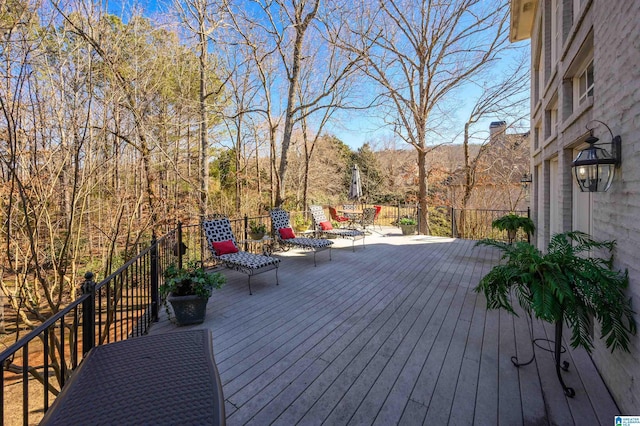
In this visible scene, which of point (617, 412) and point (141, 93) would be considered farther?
point (141, 93)

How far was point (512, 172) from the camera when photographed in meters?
12.6

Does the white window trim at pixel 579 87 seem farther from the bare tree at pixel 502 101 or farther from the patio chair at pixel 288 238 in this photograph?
the bare tree at pixel 502 101

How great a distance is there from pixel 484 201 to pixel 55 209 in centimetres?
1484

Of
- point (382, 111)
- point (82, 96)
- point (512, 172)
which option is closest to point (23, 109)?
point (82, 96)

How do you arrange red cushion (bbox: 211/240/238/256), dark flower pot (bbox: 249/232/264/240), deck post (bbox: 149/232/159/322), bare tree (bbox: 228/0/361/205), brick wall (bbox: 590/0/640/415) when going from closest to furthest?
1. brick wall (bbox: 590/0/640/415)
2. deck post (bbox: 149/232/159/322)
3. red cushion (bbox: 211/240/238/256)
4. dark flower pot (bbox: 249/232/264/240)
5. bare tree (bbox: 228/0/361/205)

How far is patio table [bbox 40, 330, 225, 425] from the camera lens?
107 cm

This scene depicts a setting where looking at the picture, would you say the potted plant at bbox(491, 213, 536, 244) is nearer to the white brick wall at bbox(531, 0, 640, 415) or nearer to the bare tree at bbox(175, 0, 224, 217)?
the white brick wall at bbox(531, 0, 640, 415)

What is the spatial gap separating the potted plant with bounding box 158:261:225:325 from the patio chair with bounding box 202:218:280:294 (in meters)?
0.94

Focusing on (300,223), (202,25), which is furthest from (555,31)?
(300,223)

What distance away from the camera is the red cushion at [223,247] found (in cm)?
495

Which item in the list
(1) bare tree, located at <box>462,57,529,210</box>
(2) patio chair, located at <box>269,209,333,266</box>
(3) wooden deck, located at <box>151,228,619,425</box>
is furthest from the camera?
(1) bare tree, located at <box>462,57,529,210</box>

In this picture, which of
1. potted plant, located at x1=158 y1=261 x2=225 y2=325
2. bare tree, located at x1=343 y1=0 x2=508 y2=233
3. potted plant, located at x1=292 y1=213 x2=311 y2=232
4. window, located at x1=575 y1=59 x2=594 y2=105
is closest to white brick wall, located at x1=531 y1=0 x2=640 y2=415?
window, located at x1=575 y1=59 x2=594 y2=105

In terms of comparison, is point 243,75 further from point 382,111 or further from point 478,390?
point 478,390

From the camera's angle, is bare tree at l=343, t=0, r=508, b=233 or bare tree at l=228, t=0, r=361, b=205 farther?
bare tree at l=343, t=0, r=508, b=233
